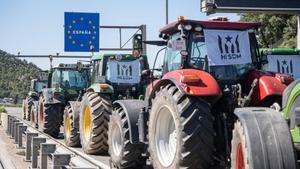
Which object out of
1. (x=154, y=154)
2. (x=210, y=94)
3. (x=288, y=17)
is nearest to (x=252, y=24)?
(x=210, y=94)

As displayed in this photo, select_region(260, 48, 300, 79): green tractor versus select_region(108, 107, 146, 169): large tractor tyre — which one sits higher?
select_region(260, 48, 300, 79): green tractor

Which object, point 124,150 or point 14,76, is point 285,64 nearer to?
point 124,150

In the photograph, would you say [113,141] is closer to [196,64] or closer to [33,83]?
[196,64]

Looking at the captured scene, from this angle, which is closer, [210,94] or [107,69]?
[210,94]

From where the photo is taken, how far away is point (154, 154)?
7.32m

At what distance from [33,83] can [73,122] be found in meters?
15.3

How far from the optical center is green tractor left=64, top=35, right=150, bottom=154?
37.6 feet

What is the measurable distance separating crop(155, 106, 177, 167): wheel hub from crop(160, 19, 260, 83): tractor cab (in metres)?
0.76

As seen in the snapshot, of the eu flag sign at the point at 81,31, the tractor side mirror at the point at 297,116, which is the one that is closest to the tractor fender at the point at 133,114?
the tractor side mirror at the point at 297,116

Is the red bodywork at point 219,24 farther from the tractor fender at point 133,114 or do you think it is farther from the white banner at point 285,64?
the white banner at point 285,64

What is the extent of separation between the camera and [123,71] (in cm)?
1313

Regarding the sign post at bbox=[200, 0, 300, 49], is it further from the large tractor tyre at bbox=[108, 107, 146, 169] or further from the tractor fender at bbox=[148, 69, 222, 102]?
the tractor fender at bbox=[148, 69, 222, 102]

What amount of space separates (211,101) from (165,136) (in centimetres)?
99

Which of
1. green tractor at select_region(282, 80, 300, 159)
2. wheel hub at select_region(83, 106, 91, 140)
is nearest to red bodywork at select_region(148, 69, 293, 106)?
green tractor at select_region(282, 80, 300, 159)
